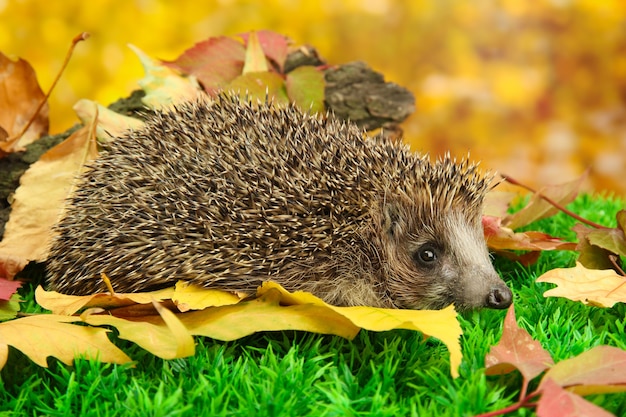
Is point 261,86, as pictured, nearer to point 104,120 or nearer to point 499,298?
point 104,120

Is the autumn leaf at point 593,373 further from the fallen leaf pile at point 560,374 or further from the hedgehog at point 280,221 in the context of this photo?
the hedgehog at point 280,221

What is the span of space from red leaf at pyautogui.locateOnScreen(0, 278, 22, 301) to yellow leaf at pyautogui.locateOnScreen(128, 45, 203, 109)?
1116 mm

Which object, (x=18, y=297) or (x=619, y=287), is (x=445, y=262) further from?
(x=18, y=297)

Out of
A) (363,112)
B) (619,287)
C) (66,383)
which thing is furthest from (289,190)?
(363,112)

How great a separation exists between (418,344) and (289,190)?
25.8 inches

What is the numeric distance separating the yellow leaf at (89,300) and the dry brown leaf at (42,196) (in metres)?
0.55

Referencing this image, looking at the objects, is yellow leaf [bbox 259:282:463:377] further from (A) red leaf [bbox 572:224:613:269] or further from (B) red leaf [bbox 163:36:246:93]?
(B) red leaf [bbox 163:36:246:93]

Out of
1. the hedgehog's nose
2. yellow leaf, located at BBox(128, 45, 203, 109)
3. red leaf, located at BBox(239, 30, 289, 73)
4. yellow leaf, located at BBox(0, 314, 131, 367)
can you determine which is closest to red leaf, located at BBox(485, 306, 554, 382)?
the hedgehog's nose

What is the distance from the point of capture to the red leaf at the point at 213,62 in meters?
3.49

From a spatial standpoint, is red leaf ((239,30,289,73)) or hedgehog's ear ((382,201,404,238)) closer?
hedgehog's ear ((382,201,404,238))

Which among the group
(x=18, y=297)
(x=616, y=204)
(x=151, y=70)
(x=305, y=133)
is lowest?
(x=18, y=297)

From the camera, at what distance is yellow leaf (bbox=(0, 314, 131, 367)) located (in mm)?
1997

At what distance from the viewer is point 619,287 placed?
7.73ft

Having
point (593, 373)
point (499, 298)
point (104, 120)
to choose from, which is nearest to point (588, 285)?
point (499, 298)
